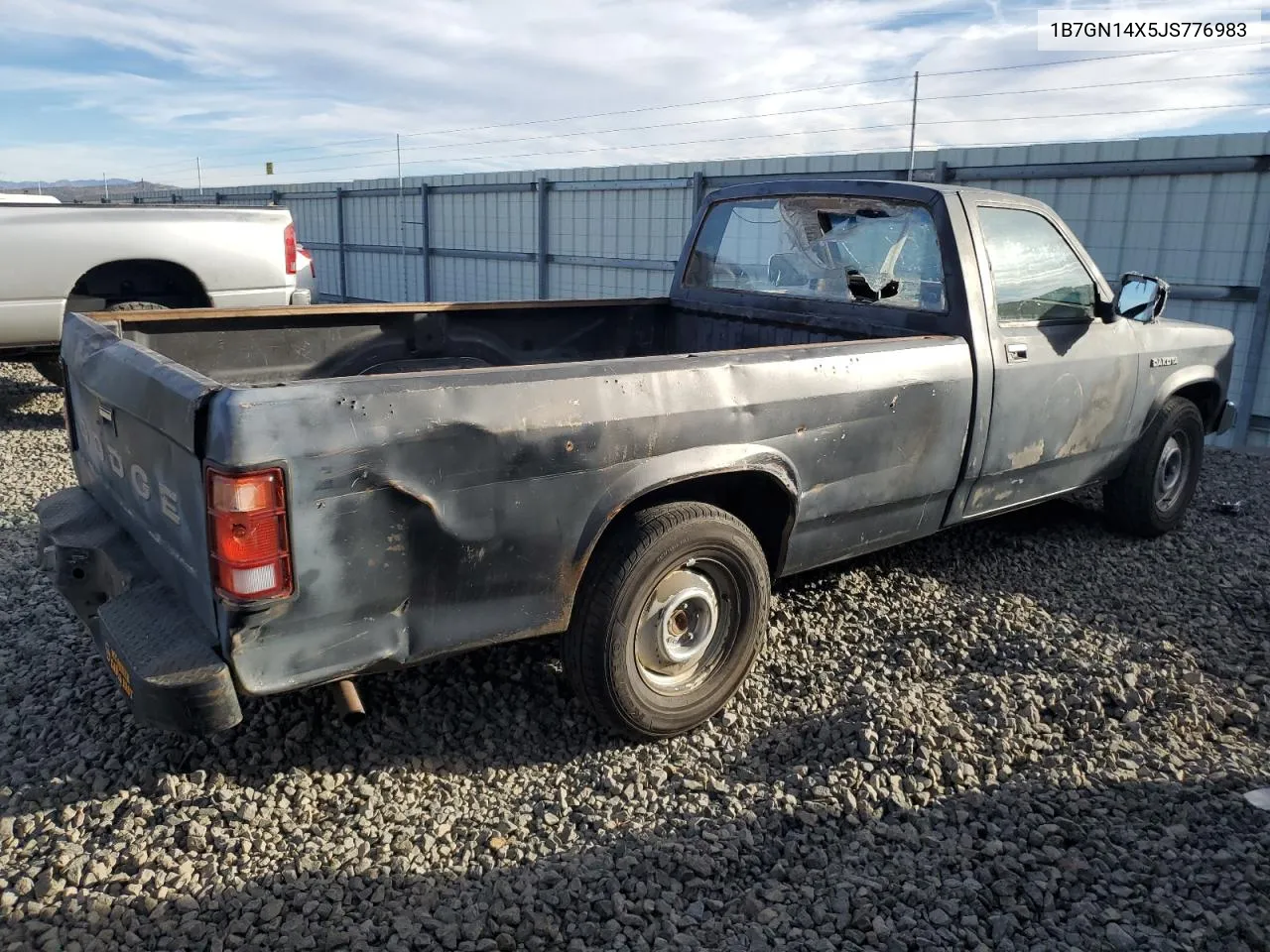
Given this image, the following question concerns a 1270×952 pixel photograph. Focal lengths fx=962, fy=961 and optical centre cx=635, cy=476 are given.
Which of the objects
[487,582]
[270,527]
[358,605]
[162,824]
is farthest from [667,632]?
[162,824]

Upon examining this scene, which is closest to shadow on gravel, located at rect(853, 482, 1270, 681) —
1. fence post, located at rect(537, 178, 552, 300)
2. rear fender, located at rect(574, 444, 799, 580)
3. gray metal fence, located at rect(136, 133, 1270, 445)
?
rear fender, located at rect(574, 444, 799, 580)

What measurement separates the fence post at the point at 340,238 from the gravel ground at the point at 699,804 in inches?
611

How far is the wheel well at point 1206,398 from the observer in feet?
17.8

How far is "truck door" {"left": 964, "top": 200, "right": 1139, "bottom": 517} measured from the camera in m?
4.10

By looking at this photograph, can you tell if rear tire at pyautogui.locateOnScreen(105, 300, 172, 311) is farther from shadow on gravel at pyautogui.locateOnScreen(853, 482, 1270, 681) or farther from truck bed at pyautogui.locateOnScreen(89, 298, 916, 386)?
shadow on gravel at pyautogui.locateOnScreen(853, 482, 1270, 681)

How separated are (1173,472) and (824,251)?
2613 millimetres

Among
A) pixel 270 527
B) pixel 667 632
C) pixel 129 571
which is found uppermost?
pixel 270 527

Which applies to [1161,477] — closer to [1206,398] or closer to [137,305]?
[1206,398]

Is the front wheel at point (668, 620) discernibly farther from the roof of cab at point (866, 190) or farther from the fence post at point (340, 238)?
the fence post at point (340, 238)

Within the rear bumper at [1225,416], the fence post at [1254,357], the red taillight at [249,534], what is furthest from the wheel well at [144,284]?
the fence post at [1254,357]

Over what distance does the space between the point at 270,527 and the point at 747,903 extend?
155cm

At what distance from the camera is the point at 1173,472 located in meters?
5.50

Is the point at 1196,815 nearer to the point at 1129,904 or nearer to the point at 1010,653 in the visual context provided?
the point at 1129,904

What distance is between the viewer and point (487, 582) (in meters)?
2.70
